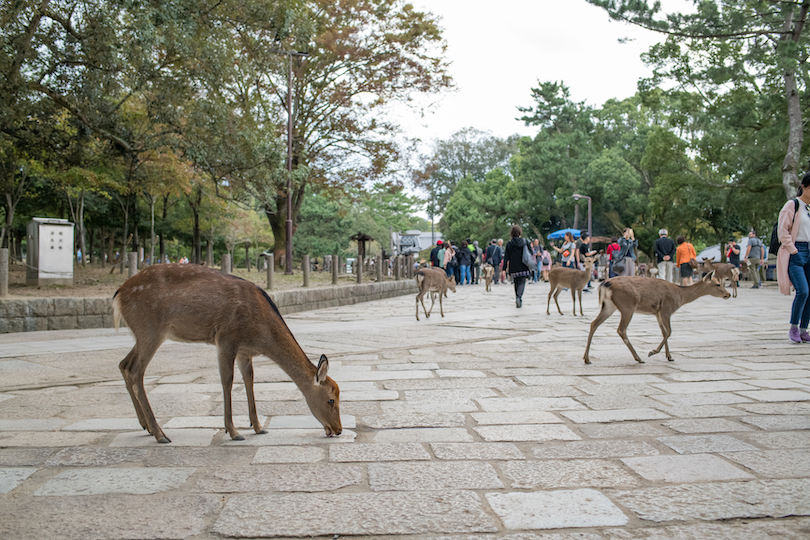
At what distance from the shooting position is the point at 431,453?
3.43 meters

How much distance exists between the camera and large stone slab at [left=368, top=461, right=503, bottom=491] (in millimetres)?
2914

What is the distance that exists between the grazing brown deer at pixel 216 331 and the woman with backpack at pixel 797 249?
5.98m

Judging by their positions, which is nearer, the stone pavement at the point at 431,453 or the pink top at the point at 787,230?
the stone pavement at the point at 431,453

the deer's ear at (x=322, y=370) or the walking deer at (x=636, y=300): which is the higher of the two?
the walking deer at (x=636, y=300)

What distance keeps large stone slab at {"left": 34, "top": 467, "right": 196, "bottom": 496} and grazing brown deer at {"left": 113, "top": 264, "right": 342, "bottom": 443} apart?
0.55m

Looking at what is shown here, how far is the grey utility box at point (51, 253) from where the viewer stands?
13.7 meters

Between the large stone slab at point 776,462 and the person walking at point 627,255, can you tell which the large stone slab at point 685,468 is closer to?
the large stone slab at point 776,462

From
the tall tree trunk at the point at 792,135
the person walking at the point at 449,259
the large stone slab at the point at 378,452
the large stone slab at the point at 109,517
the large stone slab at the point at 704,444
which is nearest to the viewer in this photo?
the large stone slab at the point at 109,517

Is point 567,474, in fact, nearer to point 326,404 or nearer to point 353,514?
point 353,514

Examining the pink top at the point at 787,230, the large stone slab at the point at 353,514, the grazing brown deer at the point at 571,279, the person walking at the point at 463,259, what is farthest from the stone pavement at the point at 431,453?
the person walking at the point at 463,259

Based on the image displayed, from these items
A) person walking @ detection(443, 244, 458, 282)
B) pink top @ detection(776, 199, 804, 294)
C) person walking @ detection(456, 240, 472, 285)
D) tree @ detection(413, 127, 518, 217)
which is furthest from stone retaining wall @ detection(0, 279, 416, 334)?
tree @ detection(413, 127, 518, 217)

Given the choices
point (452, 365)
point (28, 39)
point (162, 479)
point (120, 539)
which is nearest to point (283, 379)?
point (452, 365)

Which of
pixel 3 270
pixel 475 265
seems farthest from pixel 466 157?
pixel 3 270

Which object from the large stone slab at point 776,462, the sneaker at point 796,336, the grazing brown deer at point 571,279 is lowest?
the large stone slab at point 776,462
